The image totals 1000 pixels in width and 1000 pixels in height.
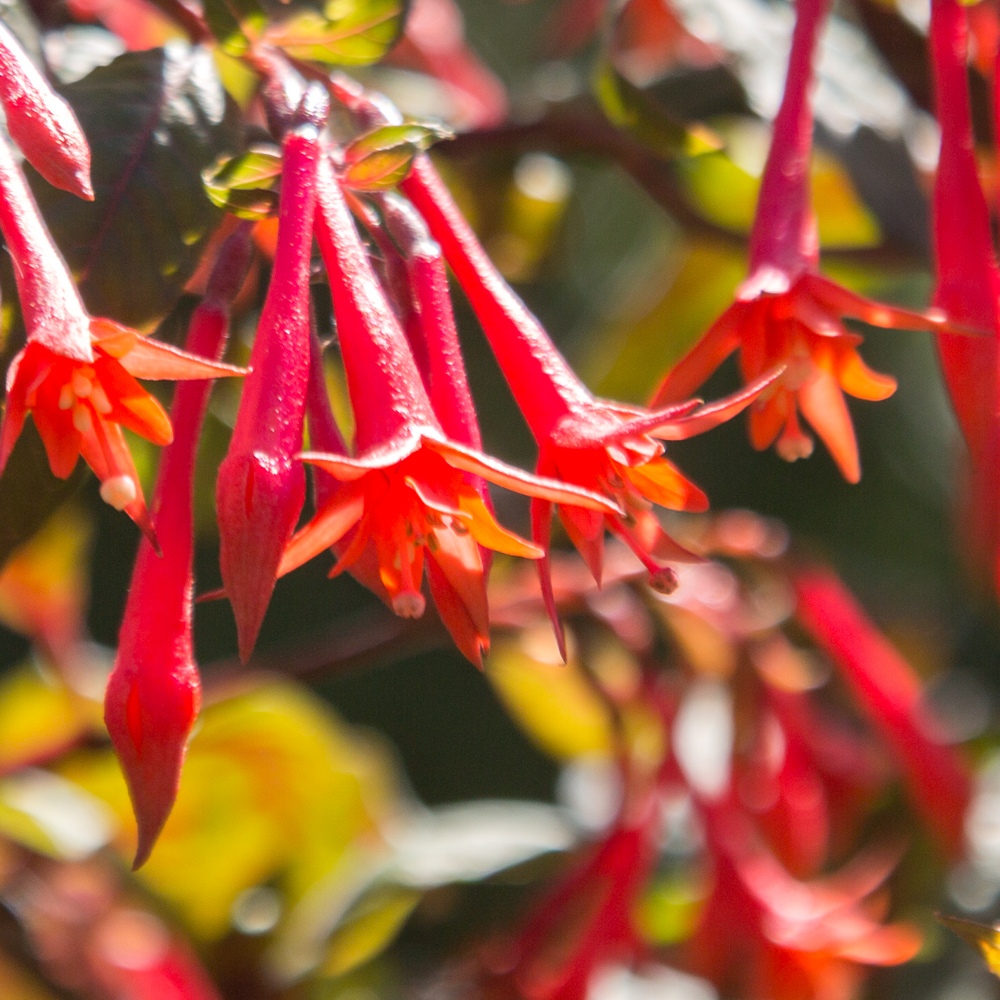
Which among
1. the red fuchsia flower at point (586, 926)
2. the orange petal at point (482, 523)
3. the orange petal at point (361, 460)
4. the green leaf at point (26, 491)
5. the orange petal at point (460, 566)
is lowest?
the red fuchsia flower at point (586, 926)

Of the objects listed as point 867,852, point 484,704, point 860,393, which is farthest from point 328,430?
point 484,704

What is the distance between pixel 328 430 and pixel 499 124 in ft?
1.81

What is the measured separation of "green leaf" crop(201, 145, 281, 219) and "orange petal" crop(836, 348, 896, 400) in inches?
10.8

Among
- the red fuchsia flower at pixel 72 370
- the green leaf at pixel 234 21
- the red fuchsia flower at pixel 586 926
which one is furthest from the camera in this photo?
the red fuchsia flower at pixel 586 926

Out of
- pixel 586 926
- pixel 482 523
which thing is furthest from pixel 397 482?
pixel 586 926

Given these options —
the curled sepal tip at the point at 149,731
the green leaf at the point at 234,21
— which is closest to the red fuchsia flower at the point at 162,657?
Answer: the curled sepal tip at the point at 149,731

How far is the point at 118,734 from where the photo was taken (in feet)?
1.48

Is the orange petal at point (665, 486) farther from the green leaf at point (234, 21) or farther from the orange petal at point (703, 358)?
the green leaf at point (234, 21)

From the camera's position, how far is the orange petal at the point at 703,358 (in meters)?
0.53

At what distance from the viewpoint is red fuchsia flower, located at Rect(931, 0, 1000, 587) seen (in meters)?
0.50

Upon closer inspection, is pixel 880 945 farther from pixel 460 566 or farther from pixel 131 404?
pixel 131 404

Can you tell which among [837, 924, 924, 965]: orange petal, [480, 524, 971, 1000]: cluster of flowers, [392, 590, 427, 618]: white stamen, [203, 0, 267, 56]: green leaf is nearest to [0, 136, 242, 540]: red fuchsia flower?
[392, 590, 427, 618]: white stamen

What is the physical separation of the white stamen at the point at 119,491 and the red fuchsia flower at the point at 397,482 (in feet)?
0.20

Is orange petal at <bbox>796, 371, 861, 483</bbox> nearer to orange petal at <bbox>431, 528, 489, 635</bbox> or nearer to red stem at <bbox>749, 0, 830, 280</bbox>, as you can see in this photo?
red stem at <bbox>749, 0, 830, 280</bbox>
